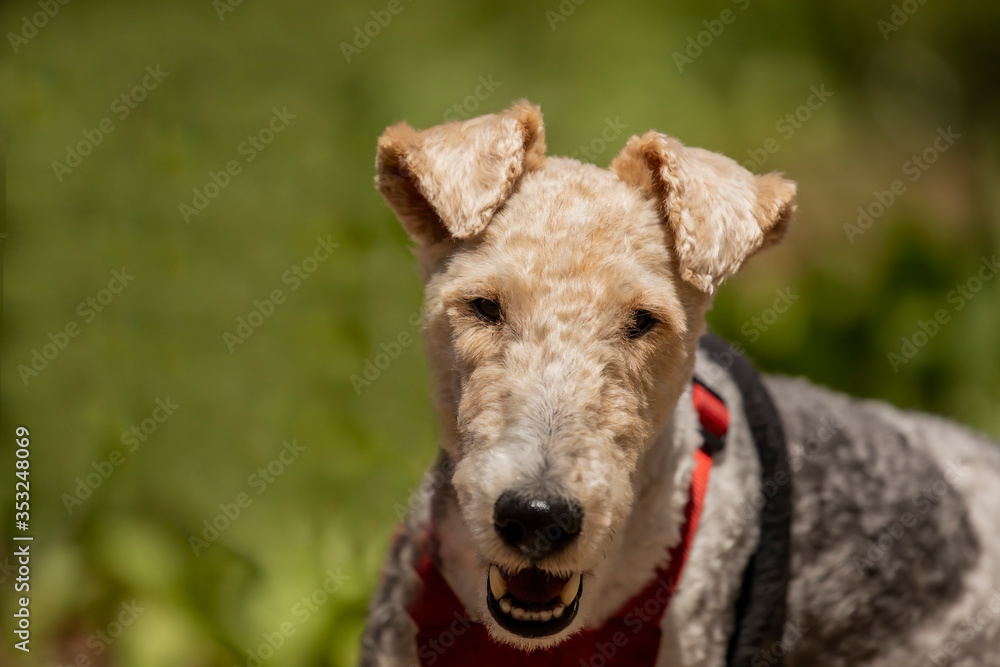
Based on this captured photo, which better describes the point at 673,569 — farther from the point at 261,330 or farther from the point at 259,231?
the point at 259,231

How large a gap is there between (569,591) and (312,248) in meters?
3.44

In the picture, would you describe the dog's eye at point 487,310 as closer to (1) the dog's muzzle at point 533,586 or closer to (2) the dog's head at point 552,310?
(2) the dog's head at point 552,310

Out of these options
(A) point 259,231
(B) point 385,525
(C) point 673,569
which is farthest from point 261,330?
(C) point 673,569

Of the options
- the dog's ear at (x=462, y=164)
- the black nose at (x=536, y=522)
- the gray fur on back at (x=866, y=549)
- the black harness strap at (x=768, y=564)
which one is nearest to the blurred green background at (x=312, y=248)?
the black harness strap at (x=768, y=564)

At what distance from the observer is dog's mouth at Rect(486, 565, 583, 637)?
2219 mm

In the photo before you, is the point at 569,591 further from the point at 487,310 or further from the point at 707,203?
the point at 707,203

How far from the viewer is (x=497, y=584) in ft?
7.42

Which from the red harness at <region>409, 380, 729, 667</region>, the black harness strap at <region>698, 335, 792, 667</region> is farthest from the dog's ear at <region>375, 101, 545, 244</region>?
the black harness strap at <region>698, 335, 792, 667</region>

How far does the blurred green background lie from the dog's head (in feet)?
8.02

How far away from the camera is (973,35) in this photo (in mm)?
5973

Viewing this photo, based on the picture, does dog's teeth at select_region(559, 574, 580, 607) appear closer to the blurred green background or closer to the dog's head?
the dog's head

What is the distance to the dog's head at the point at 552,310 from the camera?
209cm

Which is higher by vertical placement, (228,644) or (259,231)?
(259,231)

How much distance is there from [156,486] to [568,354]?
344cm
